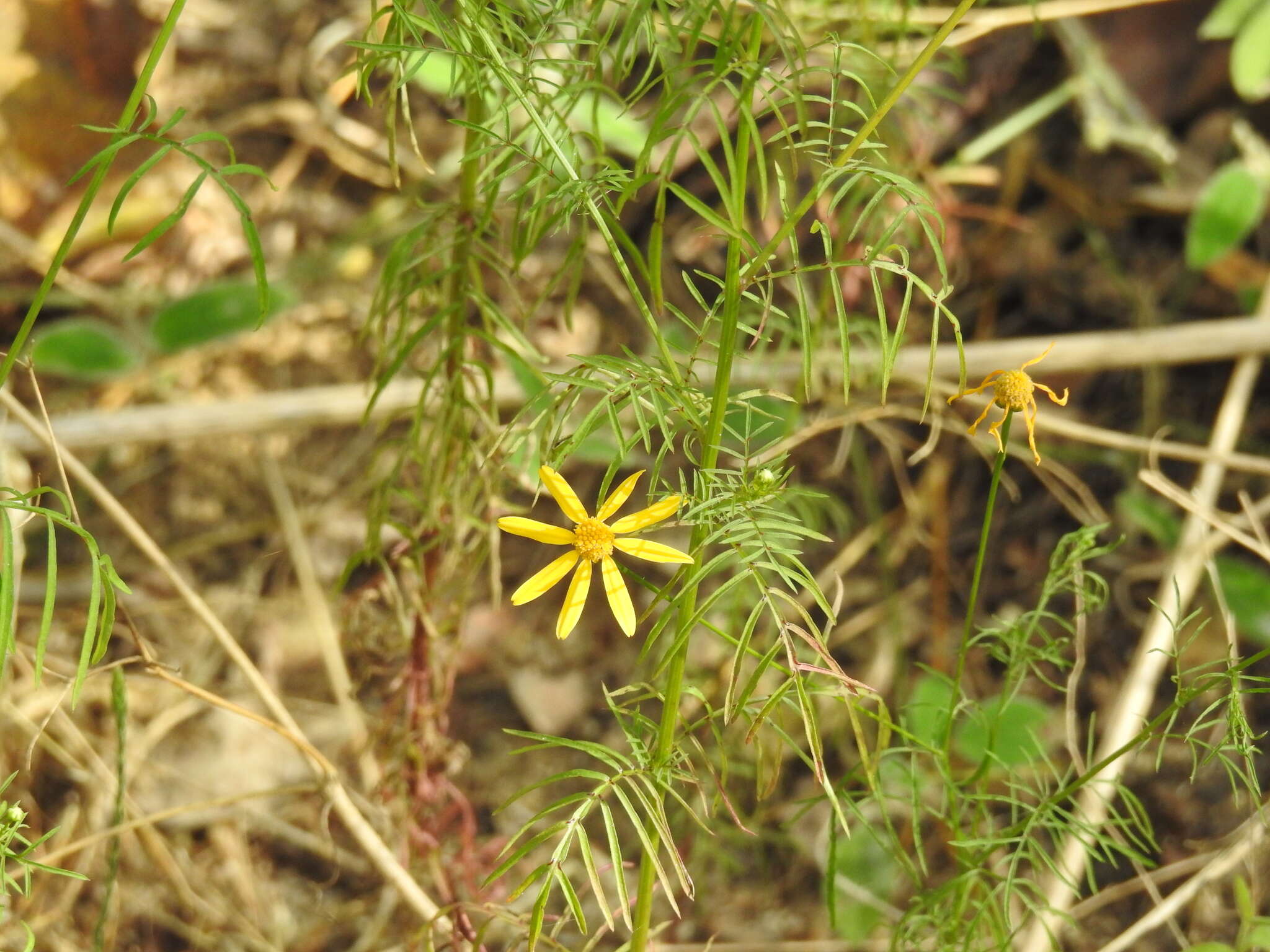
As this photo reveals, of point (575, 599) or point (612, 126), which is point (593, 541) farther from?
point (612, 126)

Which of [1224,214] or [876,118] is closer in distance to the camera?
[876,118]

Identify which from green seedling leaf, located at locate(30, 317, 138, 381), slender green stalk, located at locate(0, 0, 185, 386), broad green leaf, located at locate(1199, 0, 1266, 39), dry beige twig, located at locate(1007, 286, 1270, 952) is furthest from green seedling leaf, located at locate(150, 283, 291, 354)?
broad green leaf, located at locate(1199, 0, 1266, 39)

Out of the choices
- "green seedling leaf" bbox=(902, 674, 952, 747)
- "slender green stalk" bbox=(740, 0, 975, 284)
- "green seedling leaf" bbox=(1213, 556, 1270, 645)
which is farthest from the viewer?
"green seedling leaf" bbox=(1213, 556, 1270, 645)

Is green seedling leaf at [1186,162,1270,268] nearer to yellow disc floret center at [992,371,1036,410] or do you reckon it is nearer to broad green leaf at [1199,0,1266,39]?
broad green leaf at [1199,0,1266,39]

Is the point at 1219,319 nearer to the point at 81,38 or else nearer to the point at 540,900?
the point at 540,900

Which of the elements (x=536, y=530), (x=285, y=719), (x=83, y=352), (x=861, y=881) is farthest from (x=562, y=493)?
(x=83, y=352)

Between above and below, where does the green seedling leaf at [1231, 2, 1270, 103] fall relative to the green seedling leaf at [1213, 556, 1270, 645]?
above

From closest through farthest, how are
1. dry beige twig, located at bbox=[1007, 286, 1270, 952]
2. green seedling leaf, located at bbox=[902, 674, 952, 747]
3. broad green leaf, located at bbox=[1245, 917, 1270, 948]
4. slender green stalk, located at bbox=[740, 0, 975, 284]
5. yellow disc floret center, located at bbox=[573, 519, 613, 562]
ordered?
slender green stalk, located at bbox=[740, 0, 975, 284] → yellow disc floret center, located at bbox=[573, 519, 613, 562] → broad green leaf, located at bbox=[1245, 917, 1270, 948] → dry beige twig, located at bbox=[1007, 286, 1270, 952] → green seedling leaf, located at bbox=[902, 674, 952, 747]

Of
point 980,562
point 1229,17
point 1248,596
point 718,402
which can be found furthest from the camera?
point 1229,17
